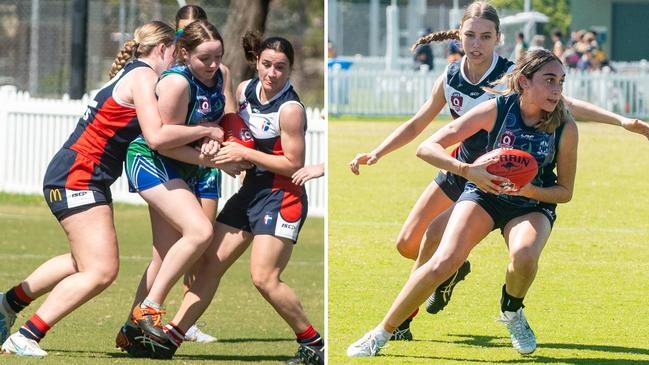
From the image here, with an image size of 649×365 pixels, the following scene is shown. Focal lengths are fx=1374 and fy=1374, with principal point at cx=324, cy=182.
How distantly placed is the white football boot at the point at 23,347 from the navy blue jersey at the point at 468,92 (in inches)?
93.9

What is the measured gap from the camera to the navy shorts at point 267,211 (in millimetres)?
7012

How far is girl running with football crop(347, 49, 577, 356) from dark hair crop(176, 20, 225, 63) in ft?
4.21

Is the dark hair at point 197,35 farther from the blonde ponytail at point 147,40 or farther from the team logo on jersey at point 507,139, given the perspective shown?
the team logo on jersey at point 507,139

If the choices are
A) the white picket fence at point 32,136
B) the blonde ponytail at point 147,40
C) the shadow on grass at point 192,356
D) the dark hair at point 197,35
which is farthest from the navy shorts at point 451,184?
the white picket fence at point 32,136

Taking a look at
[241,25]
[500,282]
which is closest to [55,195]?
[500,282]

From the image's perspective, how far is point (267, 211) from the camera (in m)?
7.03

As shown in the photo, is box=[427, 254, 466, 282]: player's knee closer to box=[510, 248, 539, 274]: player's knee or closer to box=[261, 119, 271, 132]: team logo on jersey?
box=[510, 248, 539, 274]: player's knee

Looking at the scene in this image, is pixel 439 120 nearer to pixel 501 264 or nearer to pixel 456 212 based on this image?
pixel 501 264

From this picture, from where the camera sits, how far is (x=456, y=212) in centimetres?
655

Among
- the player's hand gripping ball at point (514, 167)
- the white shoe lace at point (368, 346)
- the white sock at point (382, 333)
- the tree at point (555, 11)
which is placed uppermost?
the tree at point (555, 11)

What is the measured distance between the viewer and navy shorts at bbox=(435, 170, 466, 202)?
7352 millimetres

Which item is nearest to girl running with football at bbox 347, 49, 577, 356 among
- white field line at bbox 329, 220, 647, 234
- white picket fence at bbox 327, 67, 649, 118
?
white field line at bbox 329, 220, 647, 234

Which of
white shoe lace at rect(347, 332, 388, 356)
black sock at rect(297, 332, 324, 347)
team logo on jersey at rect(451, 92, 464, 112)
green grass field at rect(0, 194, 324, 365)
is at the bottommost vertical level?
green grass field at rect(0, 194, 324, 365)

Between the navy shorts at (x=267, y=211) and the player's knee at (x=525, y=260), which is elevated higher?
the navy shorts at (x=267, y=211)
